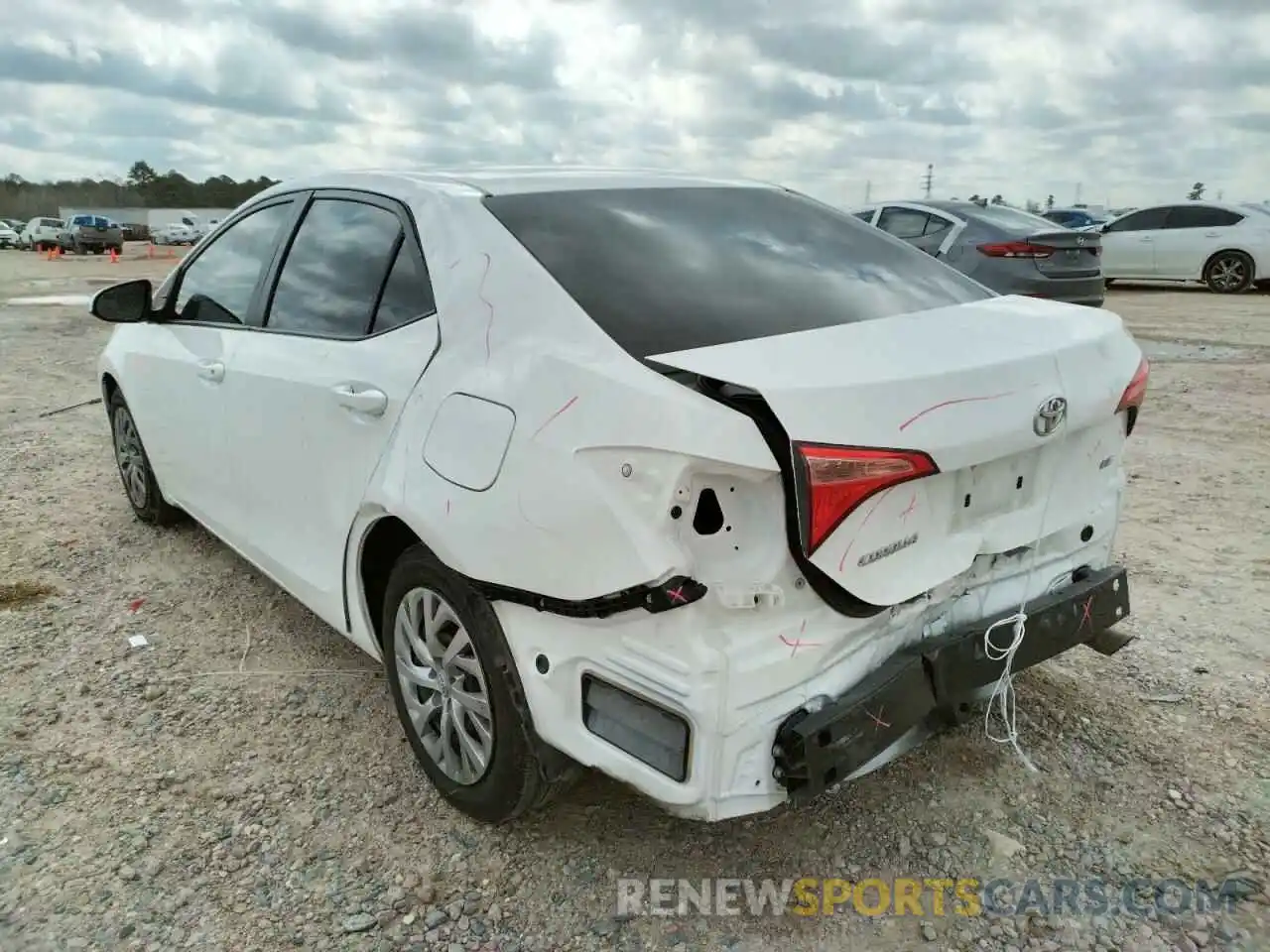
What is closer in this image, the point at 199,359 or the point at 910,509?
the point at 910,509

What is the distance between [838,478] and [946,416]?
0.99ft

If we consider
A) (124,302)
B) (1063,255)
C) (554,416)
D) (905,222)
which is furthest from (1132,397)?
(905,222)

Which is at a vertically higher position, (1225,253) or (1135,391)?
(1135,391)

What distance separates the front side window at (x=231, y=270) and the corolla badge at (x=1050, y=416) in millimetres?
2578

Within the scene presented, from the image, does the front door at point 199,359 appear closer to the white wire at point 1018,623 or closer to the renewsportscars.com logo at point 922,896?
the renewsportscars.com logo at point 922,896

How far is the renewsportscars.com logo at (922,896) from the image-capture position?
230 centimetres

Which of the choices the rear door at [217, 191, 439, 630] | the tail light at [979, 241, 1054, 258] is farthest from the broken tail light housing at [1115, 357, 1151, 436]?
the tail light at [979, 241, 1054, 258]

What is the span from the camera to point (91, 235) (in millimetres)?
38562

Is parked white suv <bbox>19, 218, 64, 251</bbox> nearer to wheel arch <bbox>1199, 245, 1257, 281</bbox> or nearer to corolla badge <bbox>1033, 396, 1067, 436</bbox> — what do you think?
wheel arch <bbox>1199, 245, 1257, 281</bbox>

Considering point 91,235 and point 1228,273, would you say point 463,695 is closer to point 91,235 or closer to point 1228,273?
point 1228,273

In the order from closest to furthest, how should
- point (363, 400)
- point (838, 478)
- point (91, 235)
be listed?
point (838, 478) < point (363, 400) < point (91, 235)

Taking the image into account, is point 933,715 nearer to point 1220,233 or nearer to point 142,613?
point 142,613

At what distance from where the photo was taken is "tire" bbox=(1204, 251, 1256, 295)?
15.5m

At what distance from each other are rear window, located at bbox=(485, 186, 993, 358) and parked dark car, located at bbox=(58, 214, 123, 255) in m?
42.1
